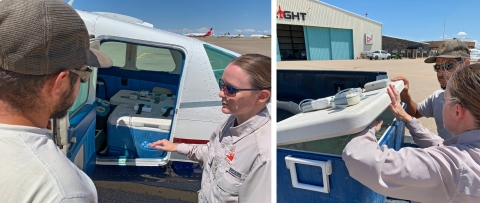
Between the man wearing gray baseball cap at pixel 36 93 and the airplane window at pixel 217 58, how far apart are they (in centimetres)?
225

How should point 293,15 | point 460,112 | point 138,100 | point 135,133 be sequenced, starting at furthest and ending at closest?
point 293,15 → point 138,100 → point 135,133 → point 460,112

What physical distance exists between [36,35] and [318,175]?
1.22 meters

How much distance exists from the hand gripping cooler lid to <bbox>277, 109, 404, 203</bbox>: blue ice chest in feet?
0.30

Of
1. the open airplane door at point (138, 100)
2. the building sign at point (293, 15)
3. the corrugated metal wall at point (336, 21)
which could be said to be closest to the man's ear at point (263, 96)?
the open airplane door at point (138, 100)

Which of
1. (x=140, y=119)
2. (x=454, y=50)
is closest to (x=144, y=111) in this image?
(x=140, y=119)

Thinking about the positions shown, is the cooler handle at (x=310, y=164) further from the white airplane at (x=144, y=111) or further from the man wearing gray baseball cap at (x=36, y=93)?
the white airplane at (x=144, y=111)

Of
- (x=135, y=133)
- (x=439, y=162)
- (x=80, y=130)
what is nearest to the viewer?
(x=439, y=162)

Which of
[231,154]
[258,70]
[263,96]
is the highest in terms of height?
[258,70]

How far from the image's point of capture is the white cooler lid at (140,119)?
334 centimetres

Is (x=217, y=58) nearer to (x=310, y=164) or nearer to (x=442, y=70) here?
(x=442, y=70)

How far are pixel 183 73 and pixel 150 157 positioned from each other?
0.90 meters

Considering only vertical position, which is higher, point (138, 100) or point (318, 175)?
point (138, 100)

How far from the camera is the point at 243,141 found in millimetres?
1419

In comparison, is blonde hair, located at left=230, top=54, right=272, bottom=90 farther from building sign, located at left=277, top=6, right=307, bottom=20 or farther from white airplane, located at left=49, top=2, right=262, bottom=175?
building sign, located at left=277, top=6, right=307, bottom=20
